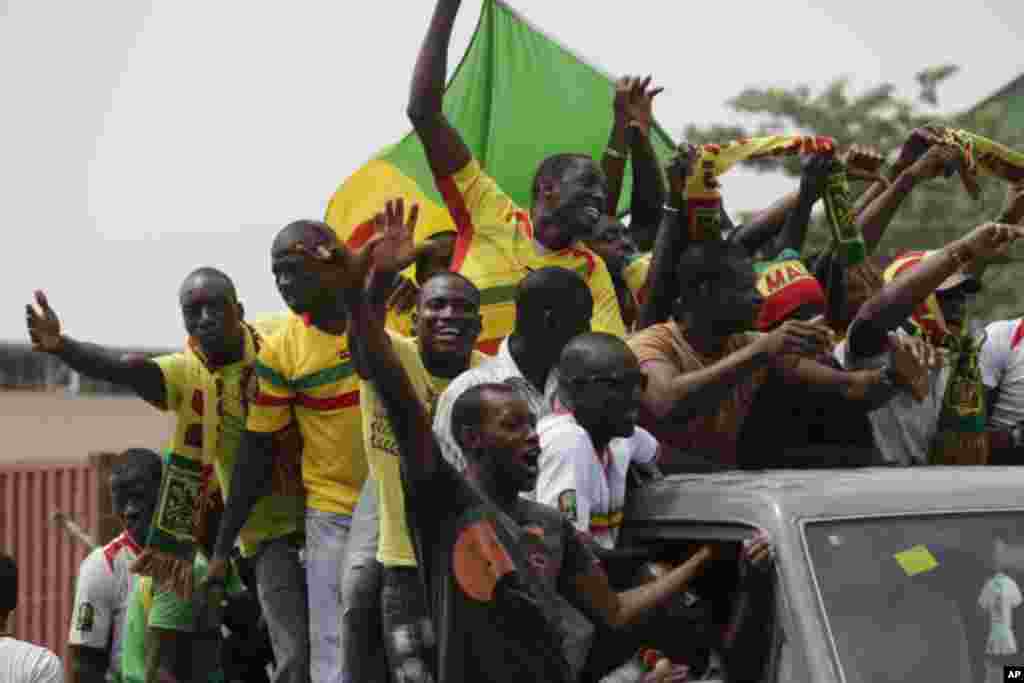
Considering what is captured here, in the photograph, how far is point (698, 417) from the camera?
4.85 meters

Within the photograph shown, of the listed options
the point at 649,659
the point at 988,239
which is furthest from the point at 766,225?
the point at 649,659

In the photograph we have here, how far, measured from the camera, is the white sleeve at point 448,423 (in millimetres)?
4375

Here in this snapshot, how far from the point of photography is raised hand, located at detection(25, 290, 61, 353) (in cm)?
519

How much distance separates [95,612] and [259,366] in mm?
1634

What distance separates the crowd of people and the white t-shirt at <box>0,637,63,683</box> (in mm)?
31

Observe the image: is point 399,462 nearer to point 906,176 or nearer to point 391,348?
point 391,348

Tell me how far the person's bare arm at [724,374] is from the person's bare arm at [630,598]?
0.78m

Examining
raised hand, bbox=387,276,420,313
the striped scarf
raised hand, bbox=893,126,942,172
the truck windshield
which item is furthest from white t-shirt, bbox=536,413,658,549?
raised hand, bbox=893,126,942,172

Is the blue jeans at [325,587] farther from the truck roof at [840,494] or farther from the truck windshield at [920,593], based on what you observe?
the truck windshield at [920,593]

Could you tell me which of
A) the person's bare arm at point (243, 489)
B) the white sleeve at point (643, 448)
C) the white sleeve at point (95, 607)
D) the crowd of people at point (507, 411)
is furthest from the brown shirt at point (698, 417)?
the white sleeve at point (95, 607)

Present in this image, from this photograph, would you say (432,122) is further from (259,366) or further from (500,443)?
(500,443)

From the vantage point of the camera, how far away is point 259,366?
200 inches

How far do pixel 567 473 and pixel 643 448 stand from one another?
1.27ft

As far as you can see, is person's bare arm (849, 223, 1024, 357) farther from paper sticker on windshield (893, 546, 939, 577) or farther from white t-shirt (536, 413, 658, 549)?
paper sticker on windshield (893, 546, 939, 577)
